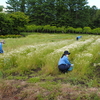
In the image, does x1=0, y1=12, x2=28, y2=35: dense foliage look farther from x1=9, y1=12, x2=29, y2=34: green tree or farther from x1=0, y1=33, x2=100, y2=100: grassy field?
x1=0, y1=33, x2=100, y2=100: grassy field

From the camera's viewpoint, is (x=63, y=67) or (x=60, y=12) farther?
(x=60, y=12)

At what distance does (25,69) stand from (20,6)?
240 ft

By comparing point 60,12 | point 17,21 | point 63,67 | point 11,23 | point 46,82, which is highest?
point 60,12

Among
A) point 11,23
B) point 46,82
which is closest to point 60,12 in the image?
point 11,23

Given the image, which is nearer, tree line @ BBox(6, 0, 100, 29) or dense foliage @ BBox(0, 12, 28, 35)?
dense foliage @ BBox(0, 12, 28, 35)

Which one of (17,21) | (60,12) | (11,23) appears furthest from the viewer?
(60,12)

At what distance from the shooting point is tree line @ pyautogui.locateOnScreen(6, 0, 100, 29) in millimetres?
63156

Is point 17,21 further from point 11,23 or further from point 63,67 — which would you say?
point 63,67

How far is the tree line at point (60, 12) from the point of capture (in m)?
63.2

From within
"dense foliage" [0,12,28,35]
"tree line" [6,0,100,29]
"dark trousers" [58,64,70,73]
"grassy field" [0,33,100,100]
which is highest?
"tree line" [6,0,100,29]

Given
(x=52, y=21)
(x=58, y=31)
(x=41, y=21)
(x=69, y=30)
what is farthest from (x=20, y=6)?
(x=69, y=30)

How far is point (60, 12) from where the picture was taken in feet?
221

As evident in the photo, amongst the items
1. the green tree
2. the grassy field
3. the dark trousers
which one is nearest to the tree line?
the green tree

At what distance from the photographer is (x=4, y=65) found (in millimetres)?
7918
